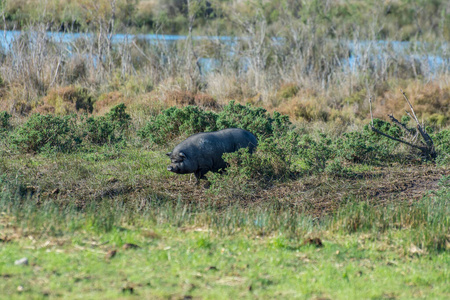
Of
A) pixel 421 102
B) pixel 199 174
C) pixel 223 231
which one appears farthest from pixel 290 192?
pixel 421 102

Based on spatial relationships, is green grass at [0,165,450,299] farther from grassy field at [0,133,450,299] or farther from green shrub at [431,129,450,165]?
green shrub at [431,129,450,165]

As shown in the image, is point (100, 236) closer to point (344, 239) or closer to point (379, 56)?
point (344, 239)

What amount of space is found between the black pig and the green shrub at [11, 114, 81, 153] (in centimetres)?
349

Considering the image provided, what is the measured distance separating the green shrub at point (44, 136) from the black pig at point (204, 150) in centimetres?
349

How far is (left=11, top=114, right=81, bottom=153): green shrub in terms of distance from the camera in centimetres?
1120

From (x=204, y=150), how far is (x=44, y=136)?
418cm

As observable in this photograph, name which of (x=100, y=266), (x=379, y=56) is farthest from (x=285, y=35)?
(x=100, y=266)

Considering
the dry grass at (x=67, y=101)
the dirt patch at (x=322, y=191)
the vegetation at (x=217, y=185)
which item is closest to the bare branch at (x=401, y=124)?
the vegetation at (x=217, y=185)

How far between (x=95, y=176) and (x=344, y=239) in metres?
4.87

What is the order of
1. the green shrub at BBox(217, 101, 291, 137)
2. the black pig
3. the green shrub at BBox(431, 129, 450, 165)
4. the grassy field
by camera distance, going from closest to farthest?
the grassy field → the black pig → the green shrub at BBox(431, 129, 450, 165) → the green shrub at BBox(217, 101, 291, 137)

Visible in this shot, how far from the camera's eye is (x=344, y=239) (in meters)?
6.78

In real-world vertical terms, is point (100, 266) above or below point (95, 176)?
above

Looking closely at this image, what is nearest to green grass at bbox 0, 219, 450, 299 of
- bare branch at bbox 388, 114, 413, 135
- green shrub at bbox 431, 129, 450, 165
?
bare branch at bbox 388, 114, 413, 135

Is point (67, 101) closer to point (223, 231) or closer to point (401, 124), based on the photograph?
point (401, 124)
